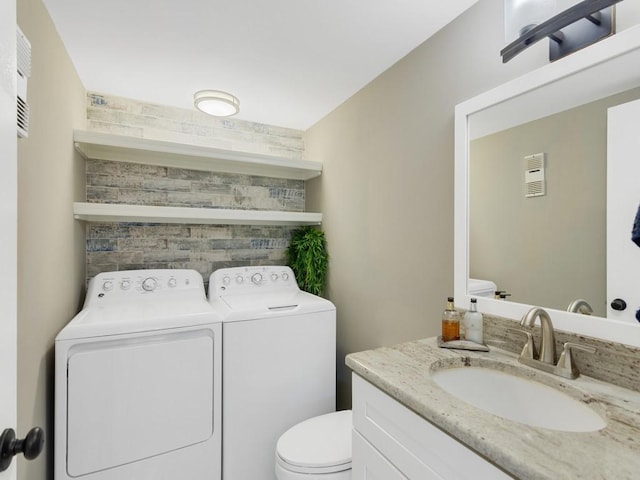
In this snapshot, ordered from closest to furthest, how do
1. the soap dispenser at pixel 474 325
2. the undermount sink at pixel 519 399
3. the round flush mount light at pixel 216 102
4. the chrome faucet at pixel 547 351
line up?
the undermount sink at pixel 519 399 → the chrome faucet at pixel 547 351 → the soap dispenser at pixel 474 325 → the round flush mount light at pixel 216 102

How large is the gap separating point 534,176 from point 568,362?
645 millimetres

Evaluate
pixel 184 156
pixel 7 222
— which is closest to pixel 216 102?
pixel 184 156

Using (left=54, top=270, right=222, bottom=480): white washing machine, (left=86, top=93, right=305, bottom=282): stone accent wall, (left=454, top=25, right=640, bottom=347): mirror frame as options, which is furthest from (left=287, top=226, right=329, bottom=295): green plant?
(left=454, top=25, right=640, bottom=347): mirror frame

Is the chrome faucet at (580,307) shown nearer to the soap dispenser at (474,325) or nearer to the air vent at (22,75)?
the soap dispenser at (474,325)

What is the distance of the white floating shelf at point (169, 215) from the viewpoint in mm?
1893

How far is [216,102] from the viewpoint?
2.09m

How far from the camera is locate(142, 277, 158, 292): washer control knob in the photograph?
83.2 inches

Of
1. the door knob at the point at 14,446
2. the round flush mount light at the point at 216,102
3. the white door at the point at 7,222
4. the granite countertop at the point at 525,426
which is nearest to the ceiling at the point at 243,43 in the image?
the round flush mount light at the point at 216,102

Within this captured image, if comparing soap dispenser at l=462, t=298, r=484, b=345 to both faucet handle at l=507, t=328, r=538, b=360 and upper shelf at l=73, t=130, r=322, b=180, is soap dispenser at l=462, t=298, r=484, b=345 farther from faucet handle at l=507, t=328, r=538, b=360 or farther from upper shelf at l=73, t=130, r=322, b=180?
upper shelf at l=73, t=130, r=322, b=180

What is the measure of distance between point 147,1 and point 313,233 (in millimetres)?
1718

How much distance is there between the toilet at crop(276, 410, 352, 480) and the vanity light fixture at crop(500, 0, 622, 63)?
175cm

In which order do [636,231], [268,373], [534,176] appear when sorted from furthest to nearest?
[268,373] → [534,176] → [636,231]

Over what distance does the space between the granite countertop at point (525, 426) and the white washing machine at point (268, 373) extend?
2.85 feet

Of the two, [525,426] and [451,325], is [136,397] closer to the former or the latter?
[451,325]
